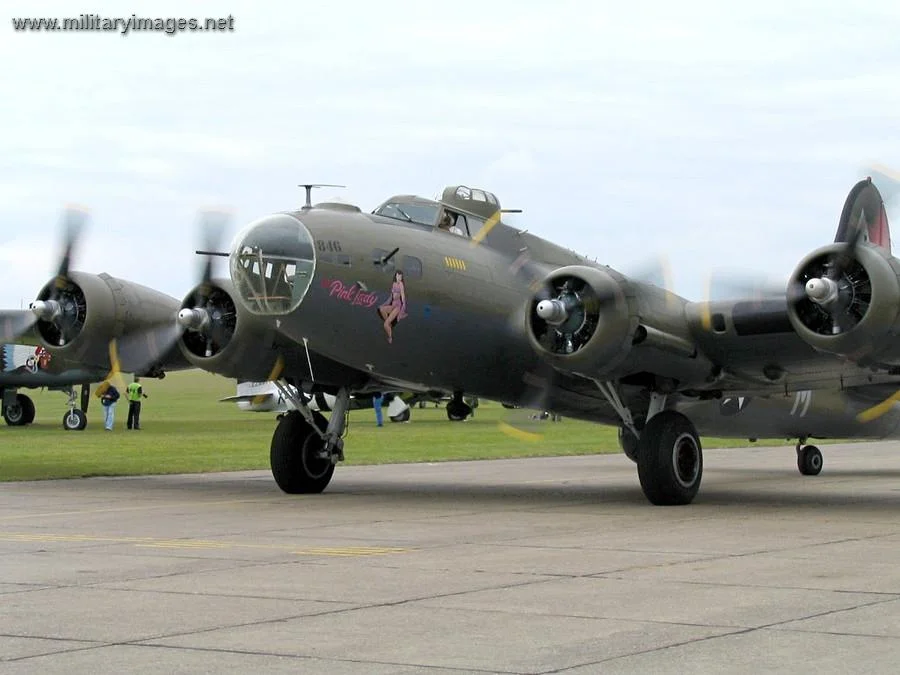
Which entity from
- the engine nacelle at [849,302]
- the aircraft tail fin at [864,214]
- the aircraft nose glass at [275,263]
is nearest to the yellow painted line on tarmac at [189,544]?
the aircraft nose glass at [275,263]

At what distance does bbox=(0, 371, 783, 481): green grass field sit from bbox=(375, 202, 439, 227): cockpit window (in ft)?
10.9

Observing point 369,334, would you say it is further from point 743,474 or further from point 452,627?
point 743,474

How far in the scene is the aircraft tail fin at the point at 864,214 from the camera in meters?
17.5

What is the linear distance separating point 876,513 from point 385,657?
39.6 ft

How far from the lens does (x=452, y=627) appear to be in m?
8.94

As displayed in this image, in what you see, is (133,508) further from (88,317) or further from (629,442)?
(629,442)

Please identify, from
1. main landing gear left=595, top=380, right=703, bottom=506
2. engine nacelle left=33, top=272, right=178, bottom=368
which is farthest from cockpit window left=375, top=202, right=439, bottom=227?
engine nacelle left=33, top=272, right=178, bottom=368

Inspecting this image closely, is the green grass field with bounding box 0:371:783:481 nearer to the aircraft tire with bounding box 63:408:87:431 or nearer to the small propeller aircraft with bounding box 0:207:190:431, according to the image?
the aircraft tire with bounding box 63:408:87:431

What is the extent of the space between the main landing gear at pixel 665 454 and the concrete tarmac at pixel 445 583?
1.13ft

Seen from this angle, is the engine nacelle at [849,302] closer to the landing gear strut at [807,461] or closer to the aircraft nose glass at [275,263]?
the aircraft nose glass at [275,263]

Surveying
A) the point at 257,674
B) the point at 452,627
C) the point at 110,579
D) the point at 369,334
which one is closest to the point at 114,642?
the point at 257,674

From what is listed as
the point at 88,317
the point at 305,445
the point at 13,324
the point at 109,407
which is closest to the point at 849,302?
the point at 305,445

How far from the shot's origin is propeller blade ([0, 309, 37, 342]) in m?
25.4

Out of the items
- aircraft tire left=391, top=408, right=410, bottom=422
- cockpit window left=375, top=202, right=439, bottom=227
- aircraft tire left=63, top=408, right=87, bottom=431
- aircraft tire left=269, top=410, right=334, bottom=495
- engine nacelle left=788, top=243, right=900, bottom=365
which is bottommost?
aircraft tire left=391, top=408, right=410, bottom=422
